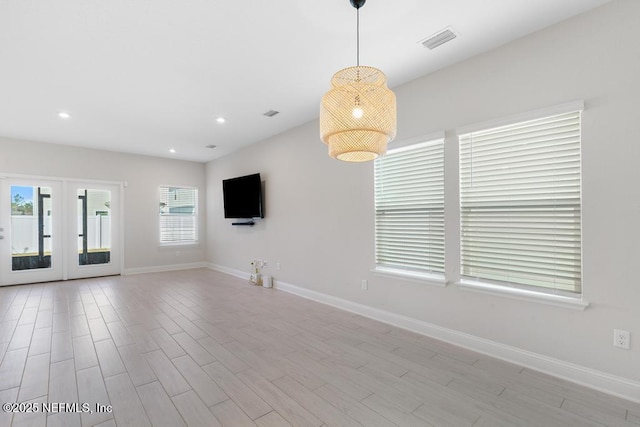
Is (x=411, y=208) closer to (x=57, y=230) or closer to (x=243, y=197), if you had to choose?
(x=243, y=197)

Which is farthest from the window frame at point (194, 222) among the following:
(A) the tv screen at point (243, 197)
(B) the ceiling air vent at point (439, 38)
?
(B) the ceiling air vent at point (439, 38)

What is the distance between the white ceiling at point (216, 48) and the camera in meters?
2.15

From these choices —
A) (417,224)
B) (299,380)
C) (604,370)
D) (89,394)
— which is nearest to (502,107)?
(417,224)

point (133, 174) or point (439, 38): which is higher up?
point (439, 38)

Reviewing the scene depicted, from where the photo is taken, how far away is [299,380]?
2262mm

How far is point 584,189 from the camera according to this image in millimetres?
2203

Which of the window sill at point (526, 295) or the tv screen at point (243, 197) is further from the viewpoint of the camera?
the tv screen at point (243, 197)

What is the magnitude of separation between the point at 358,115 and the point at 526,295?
6.88ft

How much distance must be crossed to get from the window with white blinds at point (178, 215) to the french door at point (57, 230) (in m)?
0.94

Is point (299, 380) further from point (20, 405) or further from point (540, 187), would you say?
point (540, 187)

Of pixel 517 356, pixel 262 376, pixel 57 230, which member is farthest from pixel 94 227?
pixel 517 356

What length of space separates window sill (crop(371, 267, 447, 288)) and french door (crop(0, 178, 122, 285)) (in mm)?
6031

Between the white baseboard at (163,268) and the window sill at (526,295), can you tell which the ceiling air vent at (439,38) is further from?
the white baseboard at (163,268)

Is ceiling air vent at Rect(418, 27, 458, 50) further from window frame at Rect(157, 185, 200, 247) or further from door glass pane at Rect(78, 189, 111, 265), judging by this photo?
door glass pane at Rect(78, 189, 111, 265)
